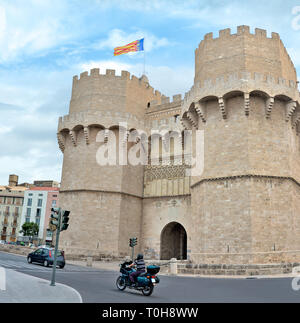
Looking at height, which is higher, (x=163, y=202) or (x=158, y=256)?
(x=163, y=202)

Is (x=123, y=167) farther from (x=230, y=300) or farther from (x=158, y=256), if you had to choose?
(x=230, y=300)

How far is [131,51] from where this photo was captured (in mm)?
26500

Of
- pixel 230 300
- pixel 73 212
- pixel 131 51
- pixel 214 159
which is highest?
pixel 131 51

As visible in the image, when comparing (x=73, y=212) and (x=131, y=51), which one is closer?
(x=73, y=212)

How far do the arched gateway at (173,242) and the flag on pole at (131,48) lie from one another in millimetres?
13614

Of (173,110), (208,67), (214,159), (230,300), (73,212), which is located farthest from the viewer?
(173,110)

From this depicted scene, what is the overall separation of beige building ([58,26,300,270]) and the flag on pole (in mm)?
2129

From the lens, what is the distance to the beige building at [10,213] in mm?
59938

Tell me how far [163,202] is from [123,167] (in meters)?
3.88

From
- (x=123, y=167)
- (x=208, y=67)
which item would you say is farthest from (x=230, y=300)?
(x=123, y=167)

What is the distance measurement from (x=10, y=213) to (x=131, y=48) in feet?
150

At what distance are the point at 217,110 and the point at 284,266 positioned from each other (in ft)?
29.7

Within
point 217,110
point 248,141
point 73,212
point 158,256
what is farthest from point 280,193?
point 73,212

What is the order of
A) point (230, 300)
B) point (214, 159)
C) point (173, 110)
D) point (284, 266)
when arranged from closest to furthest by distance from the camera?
point (230, 300) → point (284, 266) → point (214, 159) → point (173, 110)
